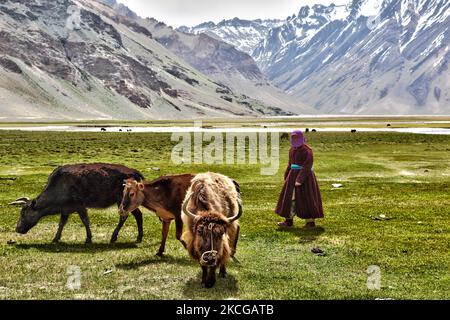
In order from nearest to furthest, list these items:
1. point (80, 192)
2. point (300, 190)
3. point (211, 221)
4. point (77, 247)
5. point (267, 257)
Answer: point (211, 221), point (267, 257), point (77, 247), point (80, 192), point (300, 190)

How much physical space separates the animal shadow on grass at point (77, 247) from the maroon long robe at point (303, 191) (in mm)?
5843

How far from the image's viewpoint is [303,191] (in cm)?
1794

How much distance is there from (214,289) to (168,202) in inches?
139

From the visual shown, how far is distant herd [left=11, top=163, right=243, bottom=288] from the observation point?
10312mm

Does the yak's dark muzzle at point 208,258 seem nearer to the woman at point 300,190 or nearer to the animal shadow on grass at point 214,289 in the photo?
the animal shadow on grass at point 214,289

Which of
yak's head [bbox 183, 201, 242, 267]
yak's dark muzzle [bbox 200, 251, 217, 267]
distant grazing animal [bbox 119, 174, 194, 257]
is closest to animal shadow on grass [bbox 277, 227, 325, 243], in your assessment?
distant grazing animal [bbox 119, 174, 194, 257]

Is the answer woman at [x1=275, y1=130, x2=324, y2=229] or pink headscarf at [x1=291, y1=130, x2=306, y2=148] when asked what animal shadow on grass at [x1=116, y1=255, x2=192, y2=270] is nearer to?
woman at [x1=275, y1=130, x2=324, y2=229]

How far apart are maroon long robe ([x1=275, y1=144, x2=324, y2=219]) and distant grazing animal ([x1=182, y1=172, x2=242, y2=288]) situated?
5.78 meters

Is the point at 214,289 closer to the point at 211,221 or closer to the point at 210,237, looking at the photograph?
the point at 210,237

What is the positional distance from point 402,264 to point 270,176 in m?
22.9

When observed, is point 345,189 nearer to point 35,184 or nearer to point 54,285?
point 35,184

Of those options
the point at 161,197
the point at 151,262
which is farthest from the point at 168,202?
the point at 151,262

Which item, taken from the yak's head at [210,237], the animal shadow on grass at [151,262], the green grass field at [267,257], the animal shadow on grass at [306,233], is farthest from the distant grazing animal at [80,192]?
the animal shadow on grass at [306,233]
